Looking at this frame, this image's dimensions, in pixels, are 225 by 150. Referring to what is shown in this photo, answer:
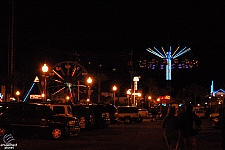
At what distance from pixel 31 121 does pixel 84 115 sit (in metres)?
8.10

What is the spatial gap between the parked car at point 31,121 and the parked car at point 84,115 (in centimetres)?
671

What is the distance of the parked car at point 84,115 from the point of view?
3039 centimetres

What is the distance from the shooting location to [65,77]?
63.1 meters

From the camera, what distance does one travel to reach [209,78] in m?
144

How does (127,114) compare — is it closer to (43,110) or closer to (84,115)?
(84,115)

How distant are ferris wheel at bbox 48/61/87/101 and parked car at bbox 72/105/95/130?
28.9m

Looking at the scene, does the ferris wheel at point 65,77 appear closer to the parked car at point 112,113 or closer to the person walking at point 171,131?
the parked car at point 112,113

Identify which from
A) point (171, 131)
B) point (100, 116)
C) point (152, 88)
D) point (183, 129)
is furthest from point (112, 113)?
point (152, 88)

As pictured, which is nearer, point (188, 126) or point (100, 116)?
point (188, 126)

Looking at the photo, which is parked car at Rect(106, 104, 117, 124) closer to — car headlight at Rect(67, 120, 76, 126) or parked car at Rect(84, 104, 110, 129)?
parked car at Rect(84, 104, 110, 129)

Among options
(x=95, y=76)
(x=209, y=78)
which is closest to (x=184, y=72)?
(x=209, y=78)

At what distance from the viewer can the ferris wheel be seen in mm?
61184

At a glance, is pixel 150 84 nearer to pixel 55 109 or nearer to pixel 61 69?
pixel 61 69

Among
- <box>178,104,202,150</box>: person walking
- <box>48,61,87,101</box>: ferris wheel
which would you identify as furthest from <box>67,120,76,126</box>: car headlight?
<box>48,61,87,101</box>: ferris wheel
